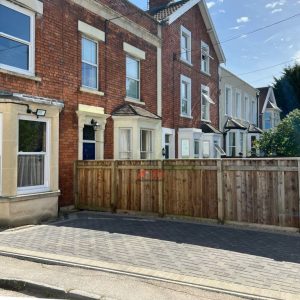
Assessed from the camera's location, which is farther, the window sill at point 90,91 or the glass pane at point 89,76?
the glass pane at point 89,76

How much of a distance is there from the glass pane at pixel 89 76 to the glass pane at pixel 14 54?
247cm

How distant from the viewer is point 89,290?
4.68 m

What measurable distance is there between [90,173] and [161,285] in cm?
654

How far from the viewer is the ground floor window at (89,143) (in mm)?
12242

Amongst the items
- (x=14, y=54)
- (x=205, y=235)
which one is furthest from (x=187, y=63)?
(x=205, y=235)

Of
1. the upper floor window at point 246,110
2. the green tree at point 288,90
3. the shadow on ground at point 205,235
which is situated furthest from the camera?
the green tree at point 288,90

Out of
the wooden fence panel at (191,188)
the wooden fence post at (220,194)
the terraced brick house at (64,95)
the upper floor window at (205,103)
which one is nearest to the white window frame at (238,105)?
the upper floor window at (205,103)

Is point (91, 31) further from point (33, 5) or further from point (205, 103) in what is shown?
point (205, 103)

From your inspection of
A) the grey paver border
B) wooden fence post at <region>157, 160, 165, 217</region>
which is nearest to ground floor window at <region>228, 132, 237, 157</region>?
wooden fence post at <region>157, 160, 165, 217</region>

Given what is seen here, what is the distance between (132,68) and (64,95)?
4.62m

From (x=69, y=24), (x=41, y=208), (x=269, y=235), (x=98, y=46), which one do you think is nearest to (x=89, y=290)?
(x=269, y=235)

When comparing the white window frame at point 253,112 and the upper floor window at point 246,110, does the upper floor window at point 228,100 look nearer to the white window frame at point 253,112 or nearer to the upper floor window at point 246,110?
the upper floor window at point 246,110

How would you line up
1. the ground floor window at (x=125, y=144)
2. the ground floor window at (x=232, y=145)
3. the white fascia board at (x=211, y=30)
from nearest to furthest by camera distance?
the ground floor window at (x=125, y=144) → the white fascia board at (x=211, y=30) → the ground floor window at (x=232, y=145)

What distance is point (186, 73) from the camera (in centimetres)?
1934
